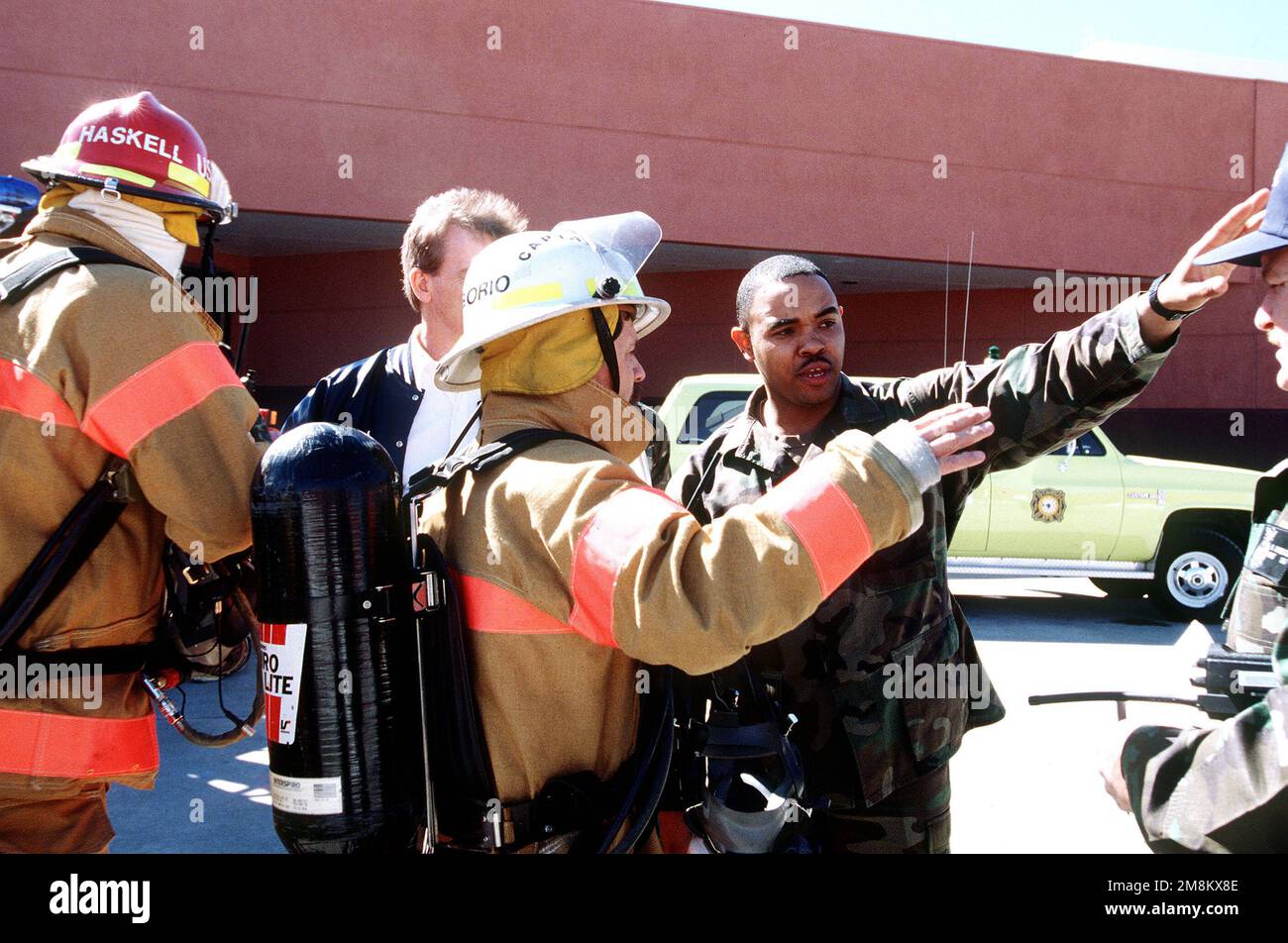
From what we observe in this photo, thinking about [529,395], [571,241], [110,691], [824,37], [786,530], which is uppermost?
[824,37]

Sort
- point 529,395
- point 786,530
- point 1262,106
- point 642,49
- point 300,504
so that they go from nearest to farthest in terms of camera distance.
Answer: point 786,530 → point 300,504 → point 529,395 → point 642,49 → point 1262,106

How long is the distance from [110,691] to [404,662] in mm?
743

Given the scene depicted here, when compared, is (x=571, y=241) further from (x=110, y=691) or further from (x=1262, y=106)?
(x=1262, y=106)

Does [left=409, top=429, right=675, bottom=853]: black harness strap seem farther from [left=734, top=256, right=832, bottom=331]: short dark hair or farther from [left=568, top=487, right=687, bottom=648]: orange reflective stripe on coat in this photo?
[left=734, top=256, right=832, bottom=331]: short dark hair

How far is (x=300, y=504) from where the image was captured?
1736mm

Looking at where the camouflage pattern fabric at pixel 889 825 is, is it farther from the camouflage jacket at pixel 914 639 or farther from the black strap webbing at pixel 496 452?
the black strap webbing at pixel 496 452

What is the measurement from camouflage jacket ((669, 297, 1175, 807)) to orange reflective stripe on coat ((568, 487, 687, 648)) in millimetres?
954

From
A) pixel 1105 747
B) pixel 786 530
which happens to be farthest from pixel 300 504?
pixel 1105 747

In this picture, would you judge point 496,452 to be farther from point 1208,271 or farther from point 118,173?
point 1208,271

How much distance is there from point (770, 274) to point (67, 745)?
78.0 inches

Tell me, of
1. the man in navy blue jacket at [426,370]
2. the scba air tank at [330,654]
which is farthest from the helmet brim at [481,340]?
the man in navy blue jacket at [426,370]

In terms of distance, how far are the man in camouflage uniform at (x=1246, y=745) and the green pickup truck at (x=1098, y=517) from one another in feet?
22.2

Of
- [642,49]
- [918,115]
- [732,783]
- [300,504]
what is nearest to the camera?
[300,504]

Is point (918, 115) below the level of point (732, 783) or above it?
above
